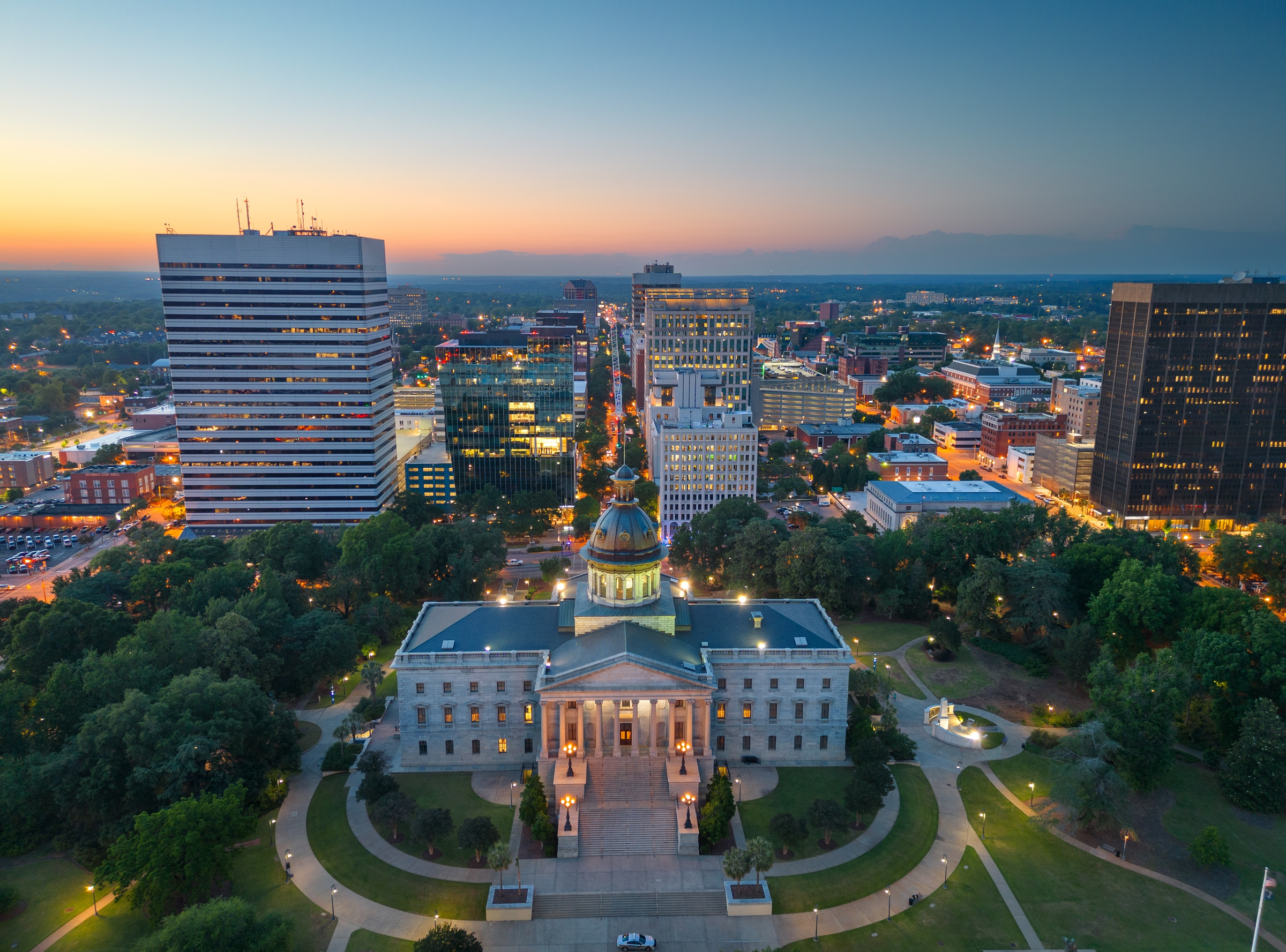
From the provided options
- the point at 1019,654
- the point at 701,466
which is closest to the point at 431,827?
the point at 1019,654

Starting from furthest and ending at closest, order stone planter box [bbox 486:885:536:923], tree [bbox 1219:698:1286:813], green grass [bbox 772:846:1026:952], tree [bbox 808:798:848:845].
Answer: tree [bbox 1219:698:1286:813]
tree [bbox 808:798:848:845]
stone planter box [bbox 486:885:536:923]
green grass [bbox 772:846:1026:952]

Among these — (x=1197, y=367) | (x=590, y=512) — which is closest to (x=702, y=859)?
(x=590, y=512)

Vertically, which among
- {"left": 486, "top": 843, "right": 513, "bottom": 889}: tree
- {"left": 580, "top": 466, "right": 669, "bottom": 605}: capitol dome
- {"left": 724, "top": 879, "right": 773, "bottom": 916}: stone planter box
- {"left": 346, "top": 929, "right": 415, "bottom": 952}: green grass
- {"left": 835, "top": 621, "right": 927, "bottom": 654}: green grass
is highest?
{"left": 580, "top": 466, "right": 669, "bottom": 605}: capitol dome

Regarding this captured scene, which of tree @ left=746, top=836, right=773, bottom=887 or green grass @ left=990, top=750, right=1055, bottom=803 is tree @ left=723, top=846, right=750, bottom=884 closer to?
tree @ left=746, top=836, right=773, bottom=887

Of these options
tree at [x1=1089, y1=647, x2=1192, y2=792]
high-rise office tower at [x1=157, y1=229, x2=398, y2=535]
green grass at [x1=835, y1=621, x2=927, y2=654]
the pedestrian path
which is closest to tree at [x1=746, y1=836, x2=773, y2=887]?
the pedestrian path

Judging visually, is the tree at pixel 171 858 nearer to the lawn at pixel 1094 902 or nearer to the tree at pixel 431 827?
the tree at pixel 431 827

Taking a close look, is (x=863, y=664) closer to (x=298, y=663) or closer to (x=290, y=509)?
(x=298, y=663)

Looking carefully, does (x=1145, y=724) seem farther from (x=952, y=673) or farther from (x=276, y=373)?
(x=276, y=373)

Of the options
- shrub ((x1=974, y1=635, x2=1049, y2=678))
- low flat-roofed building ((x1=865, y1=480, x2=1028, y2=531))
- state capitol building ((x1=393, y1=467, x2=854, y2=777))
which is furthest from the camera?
low flat-roofed building ((x1=865, y1=480, x2=1028, y2=531))

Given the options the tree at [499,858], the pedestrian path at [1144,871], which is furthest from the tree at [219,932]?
the pedestrian path at [1144,871]
